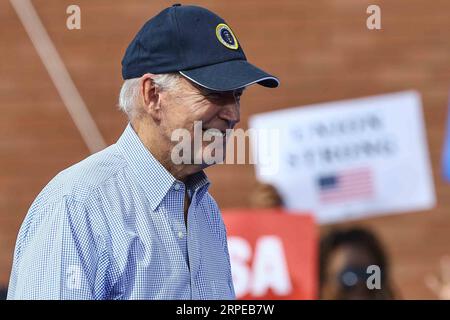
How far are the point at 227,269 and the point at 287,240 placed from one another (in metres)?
3.05

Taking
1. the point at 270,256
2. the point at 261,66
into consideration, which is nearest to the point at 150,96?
the point at 270,256

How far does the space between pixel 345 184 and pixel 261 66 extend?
0.96m

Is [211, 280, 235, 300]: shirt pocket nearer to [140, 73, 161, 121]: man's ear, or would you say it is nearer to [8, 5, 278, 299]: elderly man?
[8, 5, 278, 299]: elderly man

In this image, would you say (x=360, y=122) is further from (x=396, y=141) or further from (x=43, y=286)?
(x=43, y=286)

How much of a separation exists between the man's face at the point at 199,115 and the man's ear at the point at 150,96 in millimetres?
16

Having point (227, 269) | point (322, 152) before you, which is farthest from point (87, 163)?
point (322, 152)

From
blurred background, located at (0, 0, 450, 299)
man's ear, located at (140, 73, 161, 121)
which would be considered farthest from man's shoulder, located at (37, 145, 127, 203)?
blurred background, located at (0, 0, 450, 299)

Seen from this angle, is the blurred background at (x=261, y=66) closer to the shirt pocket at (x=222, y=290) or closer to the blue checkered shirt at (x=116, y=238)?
the shirt pocket at (x=222, y=290)

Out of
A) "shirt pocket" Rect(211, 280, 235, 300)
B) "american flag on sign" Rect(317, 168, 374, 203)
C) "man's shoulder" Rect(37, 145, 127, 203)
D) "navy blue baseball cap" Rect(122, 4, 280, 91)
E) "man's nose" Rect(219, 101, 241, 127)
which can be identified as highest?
"navy blue baseball cap" Rect(122, 4, 280, 91)

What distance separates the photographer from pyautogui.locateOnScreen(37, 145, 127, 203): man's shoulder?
2404mm

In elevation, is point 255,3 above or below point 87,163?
above

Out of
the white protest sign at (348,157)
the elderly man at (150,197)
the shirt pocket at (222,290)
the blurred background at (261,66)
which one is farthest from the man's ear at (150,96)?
the blurred background at (261,66)

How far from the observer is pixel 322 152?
6.25 m

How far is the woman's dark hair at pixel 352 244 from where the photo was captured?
19.5 ft
